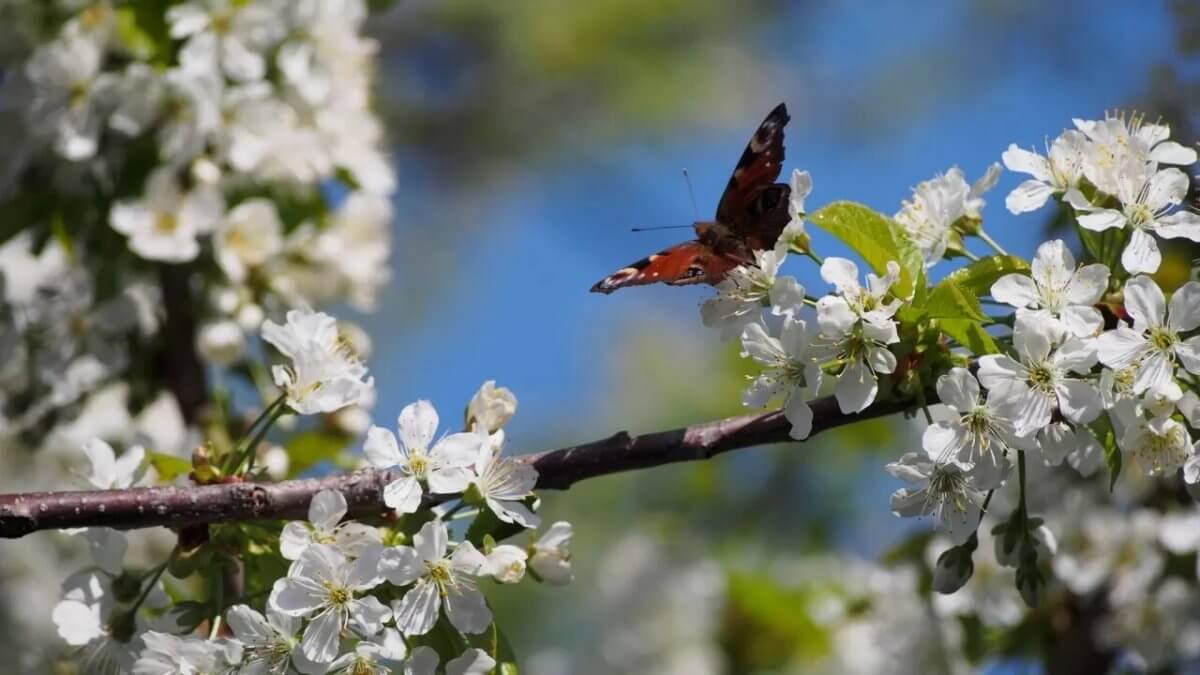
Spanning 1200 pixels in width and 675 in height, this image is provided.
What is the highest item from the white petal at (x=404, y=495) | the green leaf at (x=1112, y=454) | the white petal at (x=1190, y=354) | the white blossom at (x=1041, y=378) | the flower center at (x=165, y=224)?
the white petal at (x=1190, y=354)

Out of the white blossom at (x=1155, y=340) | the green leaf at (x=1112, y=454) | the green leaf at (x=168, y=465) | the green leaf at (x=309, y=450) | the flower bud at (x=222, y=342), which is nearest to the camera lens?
the white blossom at (x=1155, y=340)

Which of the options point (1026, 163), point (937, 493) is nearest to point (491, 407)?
point (937, 493)

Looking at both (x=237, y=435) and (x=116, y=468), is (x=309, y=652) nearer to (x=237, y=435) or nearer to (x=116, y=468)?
(x=116, y=468)

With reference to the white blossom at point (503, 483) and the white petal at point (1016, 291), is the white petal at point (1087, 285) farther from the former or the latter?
the white blossom at point (503, 483)

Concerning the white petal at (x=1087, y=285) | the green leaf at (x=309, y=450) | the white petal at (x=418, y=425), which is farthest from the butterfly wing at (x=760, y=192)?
the green leaf at (x=309, y=450)

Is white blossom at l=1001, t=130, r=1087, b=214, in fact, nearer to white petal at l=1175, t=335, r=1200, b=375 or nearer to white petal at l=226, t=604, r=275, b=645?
white petal at l=1175, t=335, r=1200, b=375

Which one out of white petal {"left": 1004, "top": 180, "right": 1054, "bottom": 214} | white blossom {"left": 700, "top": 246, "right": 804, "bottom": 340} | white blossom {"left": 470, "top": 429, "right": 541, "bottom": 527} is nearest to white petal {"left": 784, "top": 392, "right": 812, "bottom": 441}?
white blossom {"left": 700, "top": 246, "right": 804, "bottom": 340}
